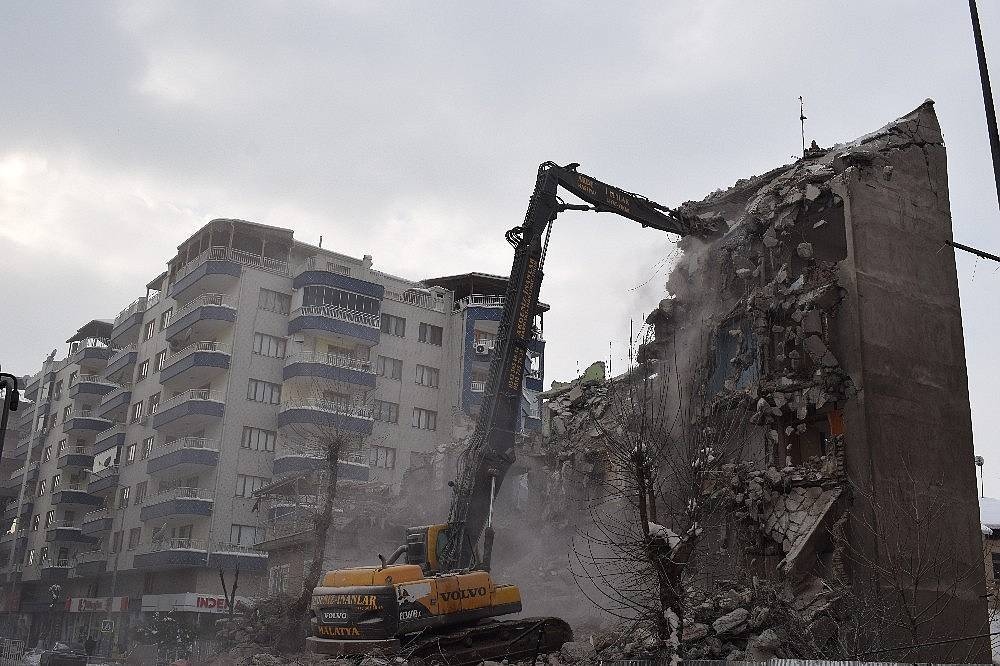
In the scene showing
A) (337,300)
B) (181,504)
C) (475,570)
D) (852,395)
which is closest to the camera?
(475,570)

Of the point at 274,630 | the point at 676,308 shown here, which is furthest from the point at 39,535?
the point at 676,308

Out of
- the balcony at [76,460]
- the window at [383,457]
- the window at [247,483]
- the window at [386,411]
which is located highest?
the window at [386,411]

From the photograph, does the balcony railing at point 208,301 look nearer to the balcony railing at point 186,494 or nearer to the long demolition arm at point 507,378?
the balcony railing at point 186,494

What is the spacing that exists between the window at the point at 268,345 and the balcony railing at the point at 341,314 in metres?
1.88

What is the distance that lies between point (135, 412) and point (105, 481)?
487 centimetres

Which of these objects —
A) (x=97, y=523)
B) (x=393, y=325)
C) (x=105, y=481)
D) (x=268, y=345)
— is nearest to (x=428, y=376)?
(x=393, y=325)

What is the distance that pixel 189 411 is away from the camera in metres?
54.5

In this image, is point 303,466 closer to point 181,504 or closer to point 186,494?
point 186,494

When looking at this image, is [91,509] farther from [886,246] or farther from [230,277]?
[886,246]

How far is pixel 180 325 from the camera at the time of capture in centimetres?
5831

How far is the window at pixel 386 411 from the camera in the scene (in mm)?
59719

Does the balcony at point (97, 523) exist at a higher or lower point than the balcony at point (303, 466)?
lower

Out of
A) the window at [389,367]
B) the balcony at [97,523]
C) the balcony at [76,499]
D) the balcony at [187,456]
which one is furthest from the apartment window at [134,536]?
the window at [389,367]

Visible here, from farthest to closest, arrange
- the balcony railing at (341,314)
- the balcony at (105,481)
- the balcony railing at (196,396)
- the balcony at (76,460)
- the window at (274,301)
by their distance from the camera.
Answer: the balcony at (76,460)
the balcony at (105,481)
the window at (274,301)
the balcony railing at (341,314)
the balcony railing at (196,396)
